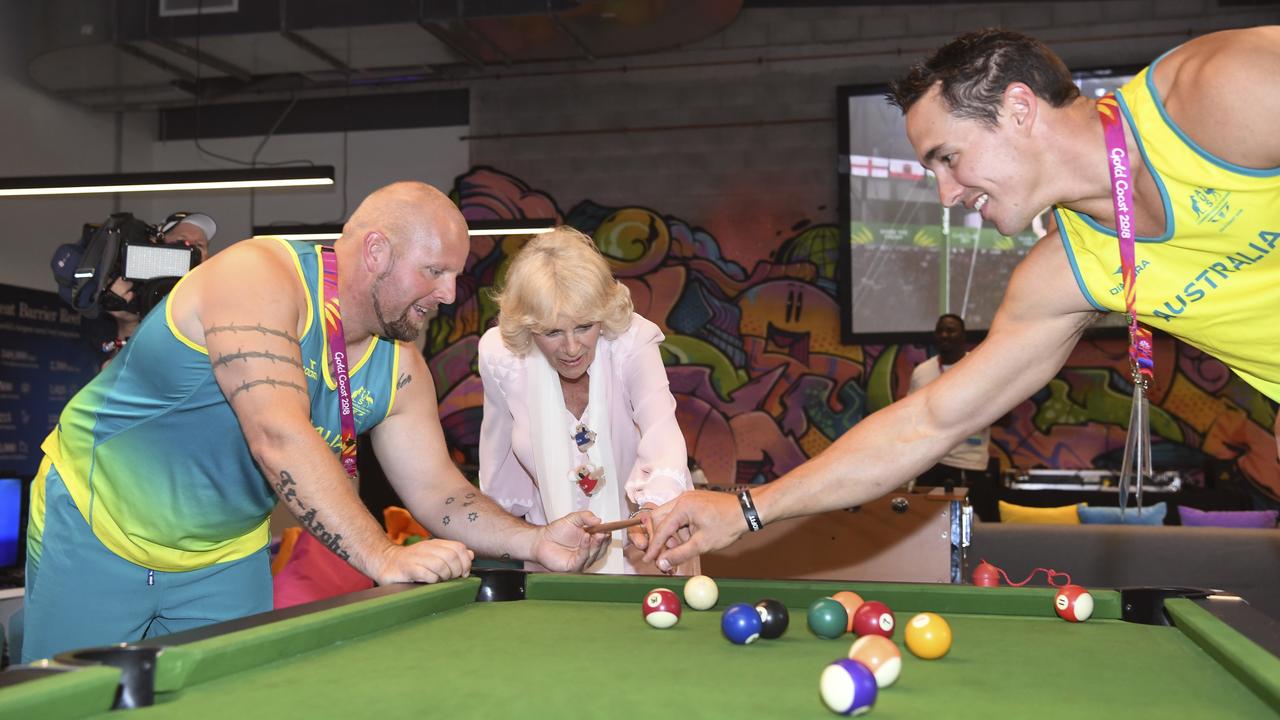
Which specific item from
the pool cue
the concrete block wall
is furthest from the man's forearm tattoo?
the concrete block wall

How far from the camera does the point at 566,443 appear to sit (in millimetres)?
3270

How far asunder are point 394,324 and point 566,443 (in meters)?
0.88

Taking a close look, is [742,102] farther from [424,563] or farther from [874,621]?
[874,621]

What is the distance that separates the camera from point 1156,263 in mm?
2127

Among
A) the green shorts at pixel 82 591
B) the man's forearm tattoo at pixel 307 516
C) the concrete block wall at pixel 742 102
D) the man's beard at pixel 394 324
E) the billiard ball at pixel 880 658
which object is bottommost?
the green shorts at pixel 82 591

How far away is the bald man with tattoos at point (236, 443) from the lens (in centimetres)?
218

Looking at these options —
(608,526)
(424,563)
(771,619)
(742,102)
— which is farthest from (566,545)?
(742,102)

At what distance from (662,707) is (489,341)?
215cm

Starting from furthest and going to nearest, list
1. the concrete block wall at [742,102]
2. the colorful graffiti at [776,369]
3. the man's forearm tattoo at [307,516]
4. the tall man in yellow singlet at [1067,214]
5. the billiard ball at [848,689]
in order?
the concrete block wall at [742,102] < the colorful graffiti at [776,369] < the man's forearm tattoo at [307,516] < the tall man in yellow singlet at [1067,214] < the billiard ball at [848,689]

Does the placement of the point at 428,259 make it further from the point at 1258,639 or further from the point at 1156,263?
the point at 1258,639

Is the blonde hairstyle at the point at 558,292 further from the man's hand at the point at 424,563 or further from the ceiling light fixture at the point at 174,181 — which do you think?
the ceiling light fixture at the point at 174,181

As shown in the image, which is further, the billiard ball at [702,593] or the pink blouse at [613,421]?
the pink blouse at [613,421]

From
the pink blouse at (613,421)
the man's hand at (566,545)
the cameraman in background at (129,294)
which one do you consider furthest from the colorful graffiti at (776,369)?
the man's hand at (566,545)

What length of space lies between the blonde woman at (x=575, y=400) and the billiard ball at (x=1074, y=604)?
1207 millimetres
